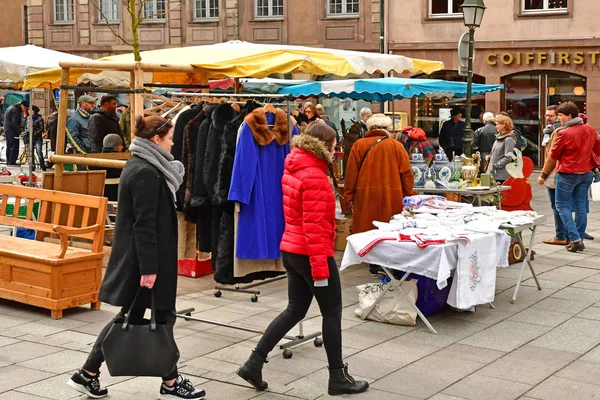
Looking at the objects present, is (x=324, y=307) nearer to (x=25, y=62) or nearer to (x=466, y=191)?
(x=466, y=191)

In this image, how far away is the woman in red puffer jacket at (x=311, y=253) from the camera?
6.32m

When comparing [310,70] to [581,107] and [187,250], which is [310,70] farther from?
[581,107]

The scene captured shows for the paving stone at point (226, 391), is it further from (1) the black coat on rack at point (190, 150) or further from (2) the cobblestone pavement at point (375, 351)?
(1) the black coat on rack at point (190, 150)

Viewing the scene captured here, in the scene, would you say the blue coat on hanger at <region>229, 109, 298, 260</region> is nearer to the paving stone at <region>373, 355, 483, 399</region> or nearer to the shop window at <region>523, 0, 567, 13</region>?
the paving stone at <region>373, 355, 483, 399</region>

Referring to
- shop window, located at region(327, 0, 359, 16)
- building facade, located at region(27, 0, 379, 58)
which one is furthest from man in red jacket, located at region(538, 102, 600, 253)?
shop window, located at region(327, 0, 359, 16)

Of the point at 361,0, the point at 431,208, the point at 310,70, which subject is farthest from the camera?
the point at 361,0

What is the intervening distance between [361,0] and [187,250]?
71.4 feet

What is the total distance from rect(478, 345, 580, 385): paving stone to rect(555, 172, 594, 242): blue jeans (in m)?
4.93

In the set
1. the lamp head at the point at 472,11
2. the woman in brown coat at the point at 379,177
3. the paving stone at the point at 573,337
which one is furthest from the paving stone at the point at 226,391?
the lamp head at the point at 472,11

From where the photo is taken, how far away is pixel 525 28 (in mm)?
26328

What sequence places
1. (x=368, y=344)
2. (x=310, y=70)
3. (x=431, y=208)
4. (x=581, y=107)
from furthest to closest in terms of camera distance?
(x=581, y=107)
(x=310, y=70)
(x=431, y=208)
(x=368, y=344)

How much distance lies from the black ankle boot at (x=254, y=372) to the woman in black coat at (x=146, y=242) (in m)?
0.33

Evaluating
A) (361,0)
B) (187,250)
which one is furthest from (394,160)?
(361,0)

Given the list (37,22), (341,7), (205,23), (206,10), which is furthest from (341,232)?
(37,22)
